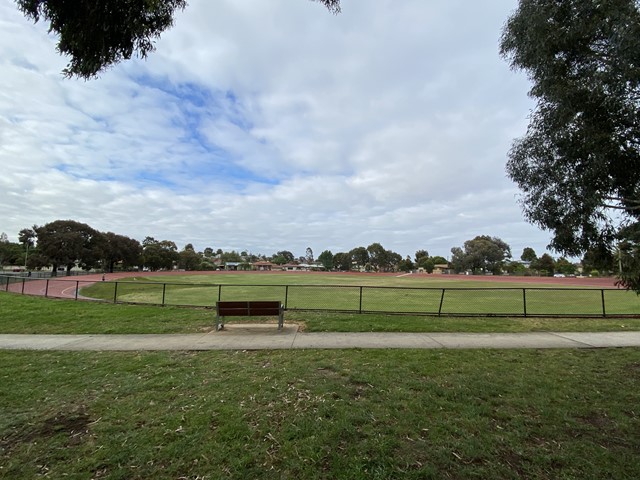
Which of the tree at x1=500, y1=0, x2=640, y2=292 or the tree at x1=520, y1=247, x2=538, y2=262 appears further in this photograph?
the tree at x1=520, y1=247, x2=538, y2=262

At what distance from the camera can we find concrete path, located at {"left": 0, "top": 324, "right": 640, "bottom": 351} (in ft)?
25.8

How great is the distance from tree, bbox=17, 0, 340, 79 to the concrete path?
5.77 m

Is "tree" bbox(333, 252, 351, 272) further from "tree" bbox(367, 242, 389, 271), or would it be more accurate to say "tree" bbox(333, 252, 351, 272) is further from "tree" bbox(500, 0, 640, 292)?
"tree" bbox(500, 0, 640, 292)

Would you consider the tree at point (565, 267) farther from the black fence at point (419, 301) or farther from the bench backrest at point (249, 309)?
the bench backrest at point (249, 309)

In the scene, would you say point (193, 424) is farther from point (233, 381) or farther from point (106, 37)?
point (106, 37)

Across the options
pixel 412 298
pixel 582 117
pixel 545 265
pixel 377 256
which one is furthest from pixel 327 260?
pixel 582 117

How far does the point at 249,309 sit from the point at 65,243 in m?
82.8

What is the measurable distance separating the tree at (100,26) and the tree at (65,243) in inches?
3328

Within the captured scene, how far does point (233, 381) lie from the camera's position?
5457 mm

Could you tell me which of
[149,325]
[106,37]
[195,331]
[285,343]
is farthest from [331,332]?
[106,37]

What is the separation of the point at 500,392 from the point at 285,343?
177 inches

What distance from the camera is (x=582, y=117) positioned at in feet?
15.2

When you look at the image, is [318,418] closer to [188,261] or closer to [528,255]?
[188,261]

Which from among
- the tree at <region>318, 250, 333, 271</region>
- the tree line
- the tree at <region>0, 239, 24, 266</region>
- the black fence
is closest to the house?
the tree line
